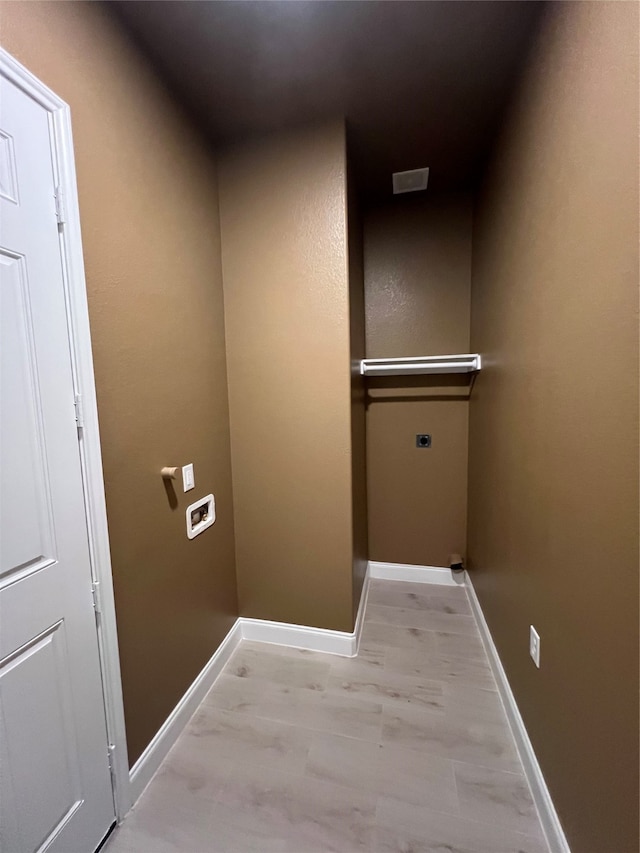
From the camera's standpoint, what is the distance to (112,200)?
3.78 feet

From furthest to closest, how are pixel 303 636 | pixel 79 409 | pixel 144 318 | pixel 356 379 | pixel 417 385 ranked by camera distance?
pixel 417 385 < pixel 356 379 < pixel 303 636 < pixel 144 318 < pixel 79 409

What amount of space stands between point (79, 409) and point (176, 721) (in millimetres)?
1374

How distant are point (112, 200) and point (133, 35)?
658mm

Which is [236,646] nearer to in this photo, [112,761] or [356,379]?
[112,761]

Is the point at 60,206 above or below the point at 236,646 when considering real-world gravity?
above

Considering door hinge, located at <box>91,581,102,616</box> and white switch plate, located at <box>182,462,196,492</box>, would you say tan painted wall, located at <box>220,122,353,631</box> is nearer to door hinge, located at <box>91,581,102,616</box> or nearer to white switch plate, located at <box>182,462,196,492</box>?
white switch plate, located at <box>182,462,196,492</box>

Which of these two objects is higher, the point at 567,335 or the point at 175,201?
the point at 175,201

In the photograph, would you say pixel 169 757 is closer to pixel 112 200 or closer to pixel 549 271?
pixel 112 200

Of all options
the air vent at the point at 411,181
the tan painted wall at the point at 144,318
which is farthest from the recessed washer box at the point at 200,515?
the air vent at the point at 411,181

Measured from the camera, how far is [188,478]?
154 centimetres

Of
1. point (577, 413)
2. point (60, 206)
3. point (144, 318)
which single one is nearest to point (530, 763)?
point (577, 413)

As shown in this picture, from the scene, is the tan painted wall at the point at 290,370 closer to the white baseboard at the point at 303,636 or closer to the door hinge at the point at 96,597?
the white baseboard at the point at 303,636

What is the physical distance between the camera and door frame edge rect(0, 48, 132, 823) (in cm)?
95

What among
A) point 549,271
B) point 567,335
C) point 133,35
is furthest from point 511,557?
point 133,35
